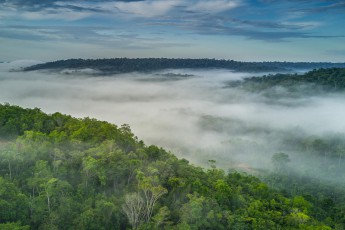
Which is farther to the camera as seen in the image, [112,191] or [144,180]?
[112,191]

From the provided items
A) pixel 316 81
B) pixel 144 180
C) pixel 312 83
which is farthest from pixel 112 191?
pixel 316 81

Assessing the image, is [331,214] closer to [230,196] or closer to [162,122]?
[230,196]

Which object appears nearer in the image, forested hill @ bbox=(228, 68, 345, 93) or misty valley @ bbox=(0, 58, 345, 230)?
misty valley @ bbox=(0, 58, 345, 230)

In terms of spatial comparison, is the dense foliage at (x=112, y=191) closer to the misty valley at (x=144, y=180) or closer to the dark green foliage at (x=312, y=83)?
the misty valley at (x=144, y=180)

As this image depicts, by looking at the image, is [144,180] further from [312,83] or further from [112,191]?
[312,83]

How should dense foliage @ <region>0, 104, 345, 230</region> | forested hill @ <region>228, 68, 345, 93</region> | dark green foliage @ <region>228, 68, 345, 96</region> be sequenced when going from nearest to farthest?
1. dense foliage @ <region>0, 104, 345, 230</region>
2. forested hill @ <region>228, 68, 345, 93</region>
3. dark green foliage @ <region>228, 68, 345, 96</region>

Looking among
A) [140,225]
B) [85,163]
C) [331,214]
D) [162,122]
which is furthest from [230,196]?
[162,122]

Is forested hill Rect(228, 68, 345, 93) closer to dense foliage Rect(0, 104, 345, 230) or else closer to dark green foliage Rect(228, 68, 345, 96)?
dark green foliage Rect(228, 68, 345, 96)

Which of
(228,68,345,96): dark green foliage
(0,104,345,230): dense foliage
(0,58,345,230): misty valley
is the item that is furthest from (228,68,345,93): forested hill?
(0,104,345,230): dense foliage
